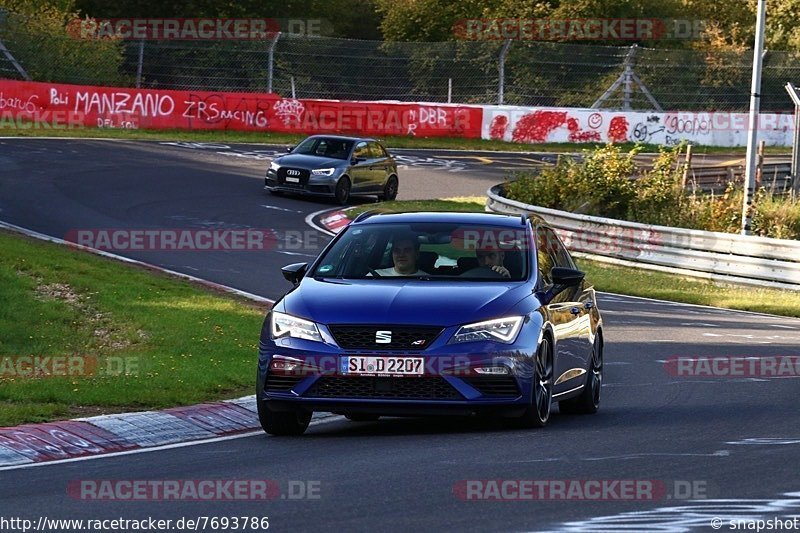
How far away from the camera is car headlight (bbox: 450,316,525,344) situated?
10.3m

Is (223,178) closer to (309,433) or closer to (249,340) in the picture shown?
(249,340)

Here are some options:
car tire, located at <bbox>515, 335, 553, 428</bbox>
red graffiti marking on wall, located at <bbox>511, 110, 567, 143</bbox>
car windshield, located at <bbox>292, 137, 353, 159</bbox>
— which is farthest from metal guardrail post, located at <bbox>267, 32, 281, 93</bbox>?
car tire, located at <bbox>515, 335, 553, 428</bbox>

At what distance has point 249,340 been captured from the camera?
16000 mm

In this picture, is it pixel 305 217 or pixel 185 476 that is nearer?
pixel 185 476

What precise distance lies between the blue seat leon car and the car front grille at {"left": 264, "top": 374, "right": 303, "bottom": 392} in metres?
0.01

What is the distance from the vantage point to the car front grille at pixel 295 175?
115 feet

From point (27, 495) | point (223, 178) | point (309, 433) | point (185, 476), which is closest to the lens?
point (27, 495)

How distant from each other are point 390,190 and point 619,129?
1918 cm

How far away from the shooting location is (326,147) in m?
36.6

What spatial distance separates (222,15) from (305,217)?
3620 cm

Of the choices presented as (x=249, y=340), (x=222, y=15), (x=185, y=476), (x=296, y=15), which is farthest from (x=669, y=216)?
(x=296, y=15)

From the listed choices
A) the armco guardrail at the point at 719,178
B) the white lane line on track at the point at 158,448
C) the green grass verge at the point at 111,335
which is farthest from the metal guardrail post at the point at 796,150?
the white lane line on track at the point at 158,448

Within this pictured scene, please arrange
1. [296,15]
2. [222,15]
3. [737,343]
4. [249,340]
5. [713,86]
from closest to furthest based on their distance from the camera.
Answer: [249,340]
[737,343]
[713,86]
[222,15]
[296,15]

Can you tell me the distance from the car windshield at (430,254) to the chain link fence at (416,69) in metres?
36.7
